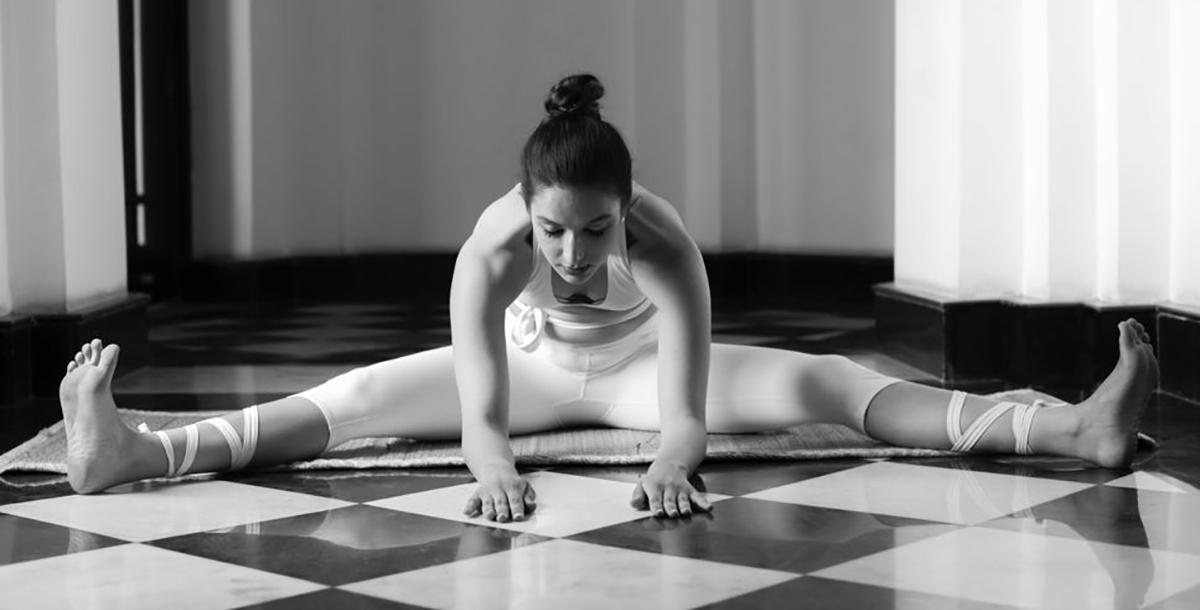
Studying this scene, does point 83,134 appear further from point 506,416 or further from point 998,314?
point 998,314

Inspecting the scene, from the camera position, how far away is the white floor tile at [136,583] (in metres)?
1.45

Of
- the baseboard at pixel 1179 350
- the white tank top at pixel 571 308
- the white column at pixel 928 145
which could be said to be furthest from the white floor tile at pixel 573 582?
the white column at pixel 928 145

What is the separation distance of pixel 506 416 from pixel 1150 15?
1.69m

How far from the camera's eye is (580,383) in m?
2.31

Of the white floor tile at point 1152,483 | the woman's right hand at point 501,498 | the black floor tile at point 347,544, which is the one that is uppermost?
the woman's right hand at point 501,498

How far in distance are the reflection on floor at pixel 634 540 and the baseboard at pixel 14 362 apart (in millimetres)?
600

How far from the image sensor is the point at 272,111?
18.5 feet

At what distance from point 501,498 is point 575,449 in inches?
18.3

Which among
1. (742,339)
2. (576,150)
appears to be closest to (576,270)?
(576,150)

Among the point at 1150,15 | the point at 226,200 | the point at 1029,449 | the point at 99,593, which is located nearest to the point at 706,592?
the point at 99,593

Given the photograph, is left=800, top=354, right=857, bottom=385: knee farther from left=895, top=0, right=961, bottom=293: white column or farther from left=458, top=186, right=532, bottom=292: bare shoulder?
left=895, top=0, right=961, bottom=293: white column

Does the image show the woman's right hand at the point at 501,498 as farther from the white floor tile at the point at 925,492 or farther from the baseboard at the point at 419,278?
the baseboard at the point at 419,278

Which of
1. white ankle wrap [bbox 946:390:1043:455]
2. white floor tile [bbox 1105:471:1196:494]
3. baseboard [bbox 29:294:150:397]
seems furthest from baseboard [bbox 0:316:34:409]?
white floor tile [bbox 1105:471:1196:494]

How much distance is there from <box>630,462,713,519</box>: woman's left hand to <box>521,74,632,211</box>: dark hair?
34cm
